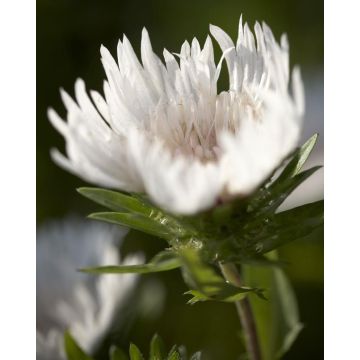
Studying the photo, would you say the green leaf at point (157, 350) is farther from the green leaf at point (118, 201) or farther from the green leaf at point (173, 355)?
the green leaf at point (118, 201)

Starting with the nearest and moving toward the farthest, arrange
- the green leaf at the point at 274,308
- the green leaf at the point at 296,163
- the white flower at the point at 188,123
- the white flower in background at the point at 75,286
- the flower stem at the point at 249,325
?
1. the white flower at the point at 188,123
2. the green leaf at the point at 296,163
3. the flower stem at the point at 249,325
4. the green leaf at the point at 274,308
5. the white flower in background at the point at 75,286

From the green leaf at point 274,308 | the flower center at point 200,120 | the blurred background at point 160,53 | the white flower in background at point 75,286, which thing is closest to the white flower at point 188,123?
the flower center at point 200,120

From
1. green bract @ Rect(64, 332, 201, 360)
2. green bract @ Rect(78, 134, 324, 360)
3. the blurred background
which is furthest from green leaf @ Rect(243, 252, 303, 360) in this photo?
green bract @ Rect(78, 134, 324, 360)

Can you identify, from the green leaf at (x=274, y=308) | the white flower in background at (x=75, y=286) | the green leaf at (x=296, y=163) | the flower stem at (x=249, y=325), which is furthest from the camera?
the white flower in background at (x=75, y=286)

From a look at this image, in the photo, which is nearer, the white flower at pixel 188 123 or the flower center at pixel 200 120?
the white flower at pixel 188 123

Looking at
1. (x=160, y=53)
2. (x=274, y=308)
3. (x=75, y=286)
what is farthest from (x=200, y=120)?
(x=75, y=286)

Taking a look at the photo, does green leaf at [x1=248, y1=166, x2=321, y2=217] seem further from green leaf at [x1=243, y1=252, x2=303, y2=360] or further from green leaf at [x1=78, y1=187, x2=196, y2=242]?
green leaf at [x1=243, y1=252, x2=303, y2=360]

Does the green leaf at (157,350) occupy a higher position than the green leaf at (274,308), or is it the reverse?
the green leaf at (274,308)

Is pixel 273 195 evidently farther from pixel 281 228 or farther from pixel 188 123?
pixel 188 123
